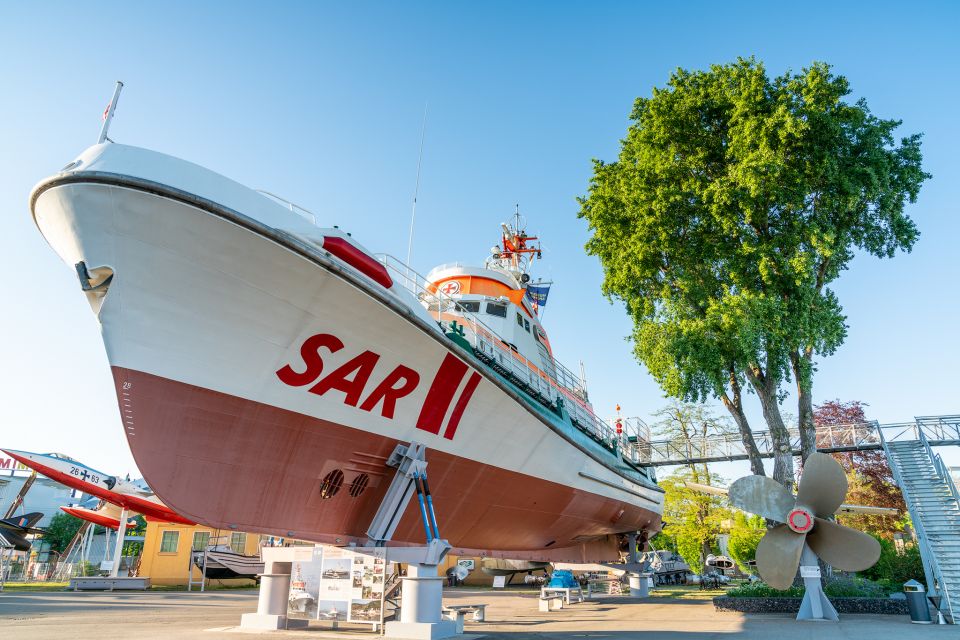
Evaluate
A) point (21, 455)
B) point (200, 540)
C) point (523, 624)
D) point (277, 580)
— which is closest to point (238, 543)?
point (200, 540)

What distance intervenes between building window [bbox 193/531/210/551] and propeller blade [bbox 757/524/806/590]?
2405 centimetres

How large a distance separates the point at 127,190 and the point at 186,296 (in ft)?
4.27

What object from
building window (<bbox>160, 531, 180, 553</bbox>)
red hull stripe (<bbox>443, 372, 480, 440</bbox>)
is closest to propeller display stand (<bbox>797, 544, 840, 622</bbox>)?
red hull stripe (<bbox>443, 372, 480, 440</bbox>)

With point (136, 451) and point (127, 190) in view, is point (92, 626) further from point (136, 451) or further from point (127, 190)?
point (127, 190)

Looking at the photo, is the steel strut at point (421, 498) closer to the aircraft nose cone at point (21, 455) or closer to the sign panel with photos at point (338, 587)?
the sign panel with photos at point (338, 587)

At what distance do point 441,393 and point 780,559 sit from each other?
27.4 ft

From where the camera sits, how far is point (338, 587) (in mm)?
8312

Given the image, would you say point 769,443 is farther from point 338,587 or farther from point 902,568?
point 338,587

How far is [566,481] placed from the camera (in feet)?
38.6

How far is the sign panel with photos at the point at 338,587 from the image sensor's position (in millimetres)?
8148

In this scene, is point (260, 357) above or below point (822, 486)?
above

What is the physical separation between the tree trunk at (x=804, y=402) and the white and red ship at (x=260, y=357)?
34.0 feet

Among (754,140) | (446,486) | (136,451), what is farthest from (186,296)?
(754,140)

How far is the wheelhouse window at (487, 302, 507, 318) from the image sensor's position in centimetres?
1324
